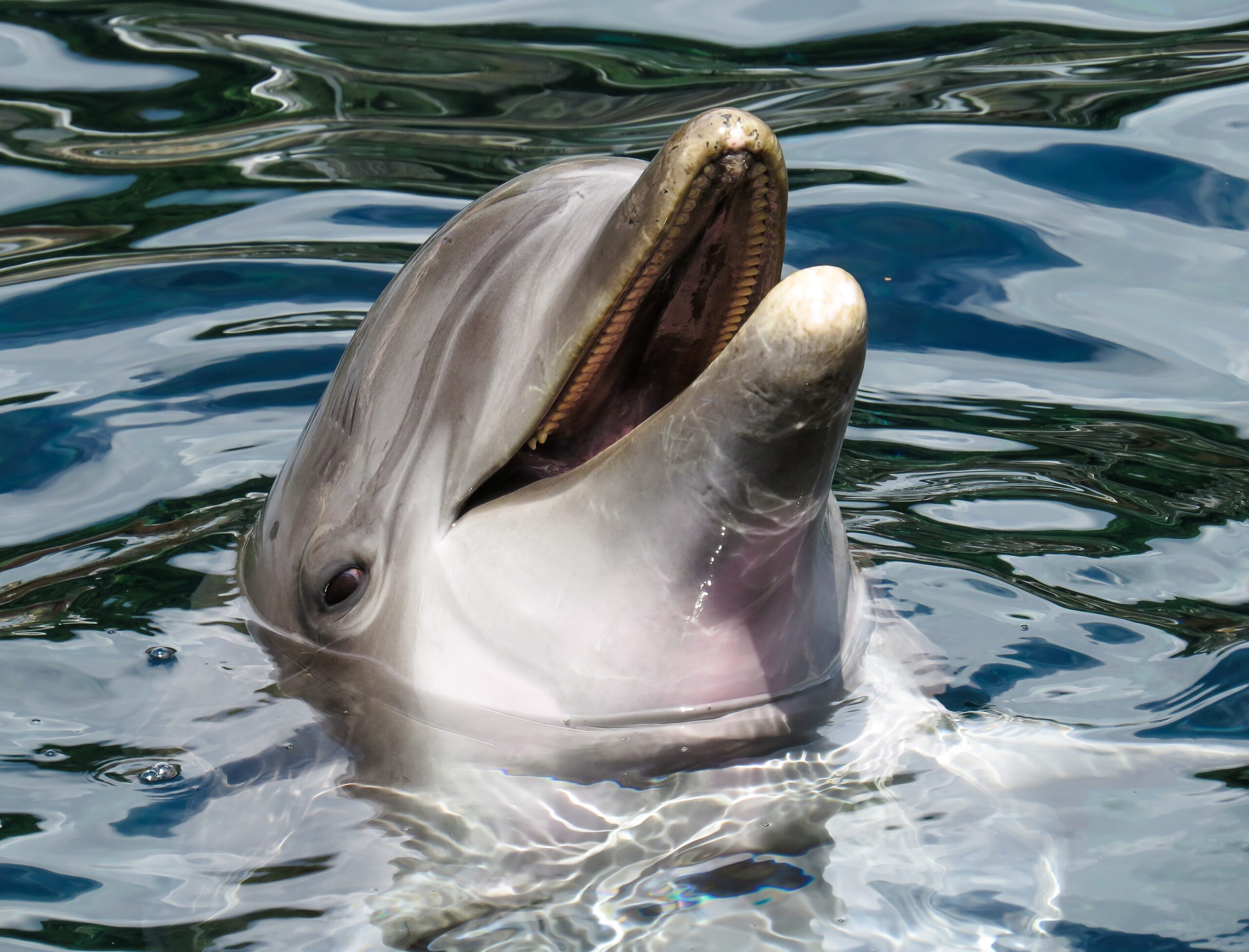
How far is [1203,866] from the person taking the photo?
11.4 feet

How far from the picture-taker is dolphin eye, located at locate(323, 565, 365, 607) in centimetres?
394

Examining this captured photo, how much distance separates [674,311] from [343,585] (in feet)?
3.80

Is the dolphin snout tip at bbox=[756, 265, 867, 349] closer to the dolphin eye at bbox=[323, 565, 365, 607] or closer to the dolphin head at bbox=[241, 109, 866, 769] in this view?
the dolphin head at bbox=[241, 109, 866, 769]

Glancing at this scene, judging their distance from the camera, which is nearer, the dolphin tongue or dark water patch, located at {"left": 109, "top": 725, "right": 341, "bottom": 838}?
the dolphin tongue

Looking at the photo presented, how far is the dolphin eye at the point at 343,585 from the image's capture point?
12.9ft

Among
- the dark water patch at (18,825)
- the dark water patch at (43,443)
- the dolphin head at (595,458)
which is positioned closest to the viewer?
the dolphin head at (595,458)

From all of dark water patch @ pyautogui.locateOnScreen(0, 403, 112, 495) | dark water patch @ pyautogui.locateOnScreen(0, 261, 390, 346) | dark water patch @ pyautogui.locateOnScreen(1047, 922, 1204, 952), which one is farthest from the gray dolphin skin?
dark water patch @ pyautogui.locateOnScreen(0, 261, 390, 346)

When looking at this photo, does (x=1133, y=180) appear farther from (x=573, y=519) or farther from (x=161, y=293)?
(x=573, y=519)

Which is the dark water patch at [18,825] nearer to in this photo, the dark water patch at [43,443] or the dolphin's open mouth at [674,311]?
the dolphin's open mouth at [674,311]

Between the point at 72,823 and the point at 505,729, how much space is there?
1.09m

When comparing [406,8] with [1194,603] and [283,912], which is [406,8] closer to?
[1194,603]

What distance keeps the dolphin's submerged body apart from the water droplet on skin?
1.23 feet

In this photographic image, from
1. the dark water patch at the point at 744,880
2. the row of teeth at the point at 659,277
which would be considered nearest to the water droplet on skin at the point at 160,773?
the row of teeth at the point at 659,277

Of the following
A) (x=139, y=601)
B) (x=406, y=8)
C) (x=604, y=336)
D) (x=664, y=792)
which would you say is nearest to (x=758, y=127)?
(x=604, y=336)
